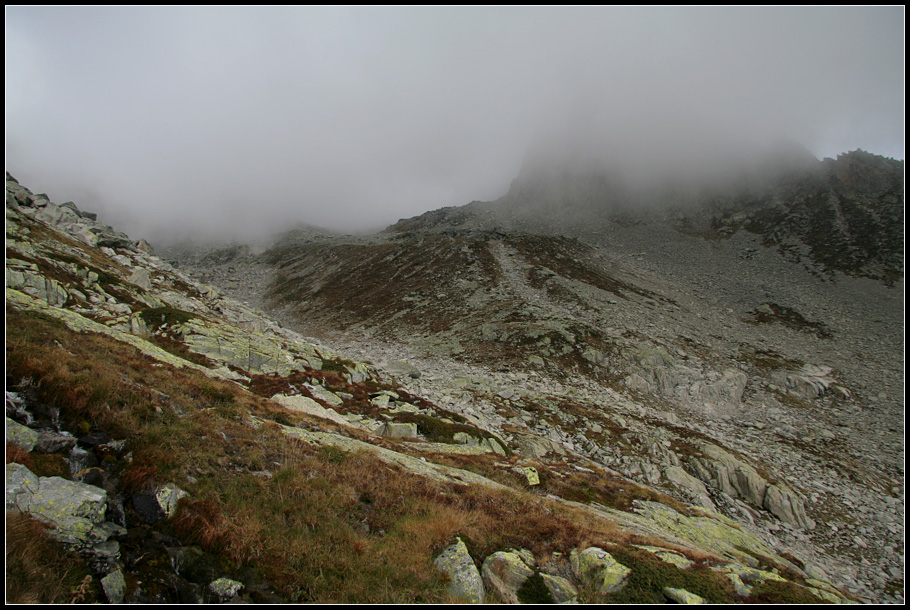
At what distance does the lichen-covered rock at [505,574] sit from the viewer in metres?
7.09

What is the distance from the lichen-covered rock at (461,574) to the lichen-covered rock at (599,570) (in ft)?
7.53

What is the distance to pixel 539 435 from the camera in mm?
24406

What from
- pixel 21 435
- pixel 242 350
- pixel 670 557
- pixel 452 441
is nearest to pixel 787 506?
pixel 670 557

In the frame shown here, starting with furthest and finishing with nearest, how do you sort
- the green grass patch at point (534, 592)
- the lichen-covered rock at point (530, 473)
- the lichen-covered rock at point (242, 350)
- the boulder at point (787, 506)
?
the lichen-covered rock at point (242, 350), the boulder at point (787, 506), the lichen-covered rock at point (530, 473), the green grass patch at point (534, 592)

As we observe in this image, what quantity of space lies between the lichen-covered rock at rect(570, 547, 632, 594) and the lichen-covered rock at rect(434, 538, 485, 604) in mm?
2294

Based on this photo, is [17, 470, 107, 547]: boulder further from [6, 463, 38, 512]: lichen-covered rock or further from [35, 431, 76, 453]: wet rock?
[35, 431, 76, 453]: wet rock

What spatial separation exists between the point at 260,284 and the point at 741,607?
116869mm

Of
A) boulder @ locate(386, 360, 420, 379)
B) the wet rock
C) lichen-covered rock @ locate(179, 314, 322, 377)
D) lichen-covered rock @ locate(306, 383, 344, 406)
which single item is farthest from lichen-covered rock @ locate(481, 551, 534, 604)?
boulder @ locate(386, 360, 420, 379)

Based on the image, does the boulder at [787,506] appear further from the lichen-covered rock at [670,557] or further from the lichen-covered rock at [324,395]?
the lichen-covered rock at [324,395]

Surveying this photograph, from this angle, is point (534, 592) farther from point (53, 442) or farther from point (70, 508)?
point (53, 442)

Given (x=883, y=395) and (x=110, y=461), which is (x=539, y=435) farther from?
(x=883, y=395)

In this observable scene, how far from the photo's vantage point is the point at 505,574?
24.2ft

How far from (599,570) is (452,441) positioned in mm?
12931

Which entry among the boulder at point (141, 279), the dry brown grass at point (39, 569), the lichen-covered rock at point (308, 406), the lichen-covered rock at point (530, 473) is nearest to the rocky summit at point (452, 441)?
the dry brown grass at point (39, 569)
